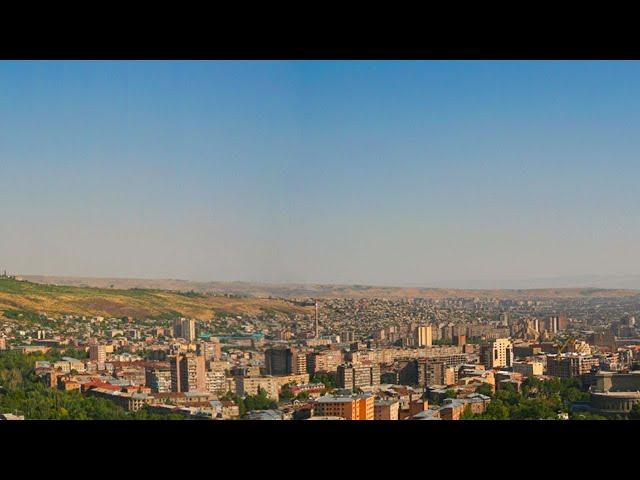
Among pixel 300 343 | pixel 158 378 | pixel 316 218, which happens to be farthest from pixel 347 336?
pixel 316 218

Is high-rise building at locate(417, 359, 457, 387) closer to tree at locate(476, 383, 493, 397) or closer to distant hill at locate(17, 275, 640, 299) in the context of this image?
tree at locate(476, 383, 493, 397)

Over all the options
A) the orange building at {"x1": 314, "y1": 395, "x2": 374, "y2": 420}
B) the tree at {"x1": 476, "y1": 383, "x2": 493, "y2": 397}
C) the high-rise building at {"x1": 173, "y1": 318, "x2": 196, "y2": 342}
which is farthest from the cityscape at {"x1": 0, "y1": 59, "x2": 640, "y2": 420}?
the orange building at {"x1": 314, "y1": 395, "x2": 374, "y2": 420}

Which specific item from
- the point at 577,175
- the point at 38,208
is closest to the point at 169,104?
the point at 38,208

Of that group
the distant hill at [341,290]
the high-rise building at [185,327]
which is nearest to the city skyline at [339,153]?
the distant hill at [341,290]

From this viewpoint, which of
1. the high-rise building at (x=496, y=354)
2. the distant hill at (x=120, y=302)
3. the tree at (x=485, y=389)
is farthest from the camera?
the distant hill at (x=120, y=302)

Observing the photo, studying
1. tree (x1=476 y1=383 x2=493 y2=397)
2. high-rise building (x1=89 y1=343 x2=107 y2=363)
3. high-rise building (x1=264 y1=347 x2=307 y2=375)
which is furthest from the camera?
high-rise building (x1=89 y1=343 x2=107 y2=363)

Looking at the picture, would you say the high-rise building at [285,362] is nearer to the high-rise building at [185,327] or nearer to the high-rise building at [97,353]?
the high-rise building at [185,327]

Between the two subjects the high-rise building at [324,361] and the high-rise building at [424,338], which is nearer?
the high-rise building at [324,361]

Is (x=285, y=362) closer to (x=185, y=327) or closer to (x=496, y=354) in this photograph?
(x=185, y=327)
